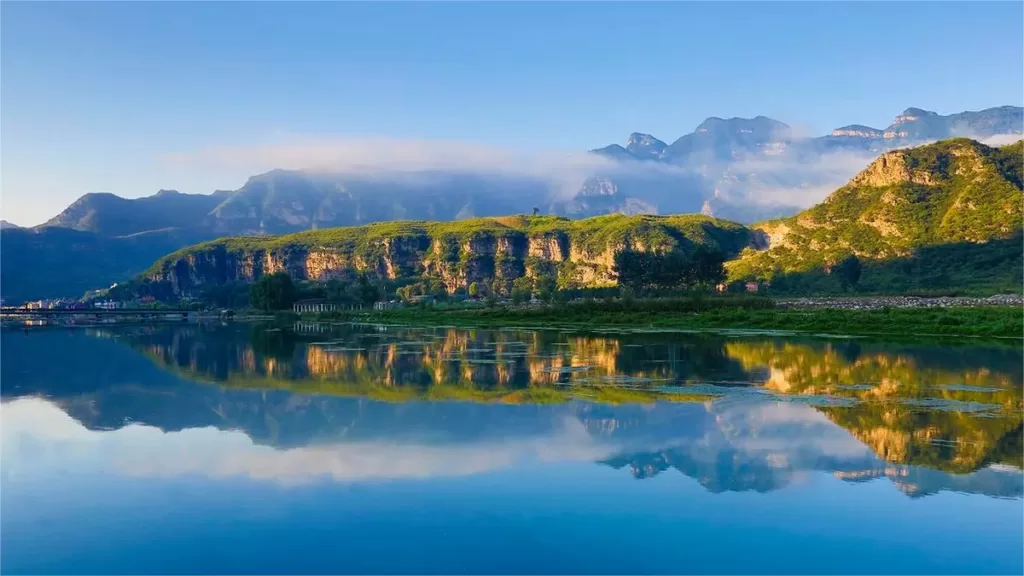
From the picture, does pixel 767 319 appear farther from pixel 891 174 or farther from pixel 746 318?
pixel 891 174

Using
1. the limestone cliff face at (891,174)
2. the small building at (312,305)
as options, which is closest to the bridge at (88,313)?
the small building at (312,305)

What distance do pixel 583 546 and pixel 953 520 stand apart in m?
5.84

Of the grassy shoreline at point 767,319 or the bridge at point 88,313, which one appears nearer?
the grassy shoreline at point 767,319

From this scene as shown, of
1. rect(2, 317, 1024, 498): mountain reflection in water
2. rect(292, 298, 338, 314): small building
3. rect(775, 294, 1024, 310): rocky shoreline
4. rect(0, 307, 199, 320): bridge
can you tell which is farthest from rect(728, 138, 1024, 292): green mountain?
rect(0, 307, 199, 320): bridge

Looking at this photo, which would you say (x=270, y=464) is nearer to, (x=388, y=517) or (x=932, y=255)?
(x=388, y=517)

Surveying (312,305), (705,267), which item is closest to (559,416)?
(705,267)

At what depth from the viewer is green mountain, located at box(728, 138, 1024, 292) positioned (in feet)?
354

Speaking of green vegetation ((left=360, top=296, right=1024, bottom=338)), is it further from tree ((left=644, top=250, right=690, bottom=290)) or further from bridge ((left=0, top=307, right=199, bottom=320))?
bridge ((left=0, top=307, right=199, bottom=320))

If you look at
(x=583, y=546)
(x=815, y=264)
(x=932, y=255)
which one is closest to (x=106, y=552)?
(x=583, y=546)

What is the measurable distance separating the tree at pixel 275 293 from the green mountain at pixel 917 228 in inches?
3325

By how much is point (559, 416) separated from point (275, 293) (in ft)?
425

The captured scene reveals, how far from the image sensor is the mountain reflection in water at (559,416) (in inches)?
607

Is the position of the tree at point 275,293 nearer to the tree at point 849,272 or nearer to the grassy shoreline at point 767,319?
Answer: the grassy shoreline at point 767,319

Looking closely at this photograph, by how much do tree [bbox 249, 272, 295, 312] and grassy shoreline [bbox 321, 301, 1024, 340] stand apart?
180 feet
